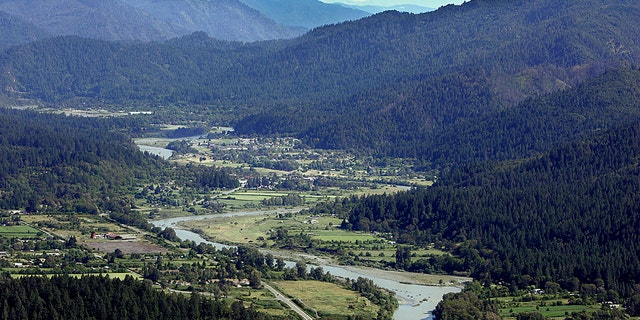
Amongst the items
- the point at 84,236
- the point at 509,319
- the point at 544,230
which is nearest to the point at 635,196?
the point at 544,230

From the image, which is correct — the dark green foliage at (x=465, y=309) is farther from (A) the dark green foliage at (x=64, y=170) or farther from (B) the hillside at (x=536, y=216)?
(A) the dark green foliage at (x=64, y=170)

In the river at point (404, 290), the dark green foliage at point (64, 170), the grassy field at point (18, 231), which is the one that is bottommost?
the river at point (404, 290)

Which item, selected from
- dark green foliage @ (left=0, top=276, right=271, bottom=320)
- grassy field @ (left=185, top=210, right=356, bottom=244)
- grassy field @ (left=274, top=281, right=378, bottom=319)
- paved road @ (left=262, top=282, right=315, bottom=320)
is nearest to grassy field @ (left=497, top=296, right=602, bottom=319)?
grassy field @ (left=274, top=281, right=378, bottom=319)

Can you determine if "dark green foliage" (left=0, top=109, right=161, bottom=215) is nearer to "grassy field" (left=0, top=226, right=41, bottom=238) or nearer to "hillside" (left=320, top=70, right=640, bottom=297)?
"grassy field" (left=0, top=226, right=41, bottom=238)

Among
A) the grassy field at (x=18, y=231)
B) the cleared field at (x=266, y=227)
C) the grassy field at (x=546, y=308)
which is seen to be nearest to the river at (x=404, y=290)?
the grassy field at (x=546, y=308)

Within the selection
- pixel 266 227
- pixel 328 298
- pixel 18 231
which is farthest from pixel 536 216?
pixel 18 231

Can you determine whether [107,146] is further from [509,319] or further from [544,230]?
[509,319]

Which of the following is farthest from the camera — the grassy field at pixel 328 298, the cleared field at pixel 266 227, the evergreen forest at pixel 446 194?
the cleared field at pixel 266 227
